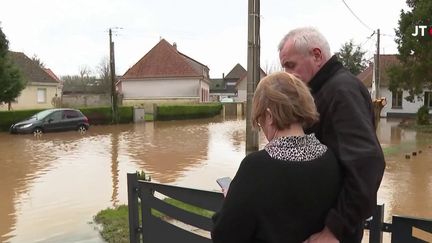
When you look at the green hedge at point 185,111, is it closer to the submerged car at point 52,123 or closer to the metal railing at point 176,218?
the submerged car at point 52,123

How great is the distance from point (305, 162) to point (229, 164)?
37.8ft

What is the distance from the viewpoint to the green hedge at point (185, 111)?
120 feet

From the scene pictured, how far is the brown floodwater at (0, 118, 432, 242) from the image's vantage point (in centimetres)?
699

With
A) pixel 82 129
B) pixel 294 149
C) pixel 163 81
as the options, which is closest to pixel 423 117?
pixel 82 129

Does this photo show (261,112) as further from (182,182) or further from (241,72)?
(241,72)

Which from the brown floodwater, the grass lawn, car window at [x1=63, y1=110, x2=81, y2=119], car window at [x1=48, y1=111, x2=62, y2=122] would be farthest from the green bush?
the grass lawn

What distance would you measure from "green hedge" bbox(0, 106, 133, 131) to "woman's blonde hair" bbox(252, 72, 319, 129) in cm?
2567

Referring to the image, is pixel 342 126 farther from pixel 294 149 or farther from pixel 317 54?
pixel 317 54

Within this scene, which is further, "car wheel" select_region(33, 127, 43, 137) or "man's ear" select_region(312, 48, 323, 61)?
"car wheel" select_region(33, 127, 43, 137)

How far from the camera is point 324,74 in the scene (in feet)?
6.58

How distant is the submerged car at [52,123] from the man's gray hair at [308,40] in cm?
2222

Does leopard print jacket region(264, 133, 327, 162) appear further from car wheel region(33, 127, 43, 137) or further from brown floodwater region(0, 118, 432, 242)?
car wheel region(33, 127, 43, 137)

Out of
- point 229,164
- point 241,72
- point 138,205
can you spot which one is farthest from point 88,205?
point 241,72

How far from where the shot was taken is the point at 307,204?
172 centimetres
